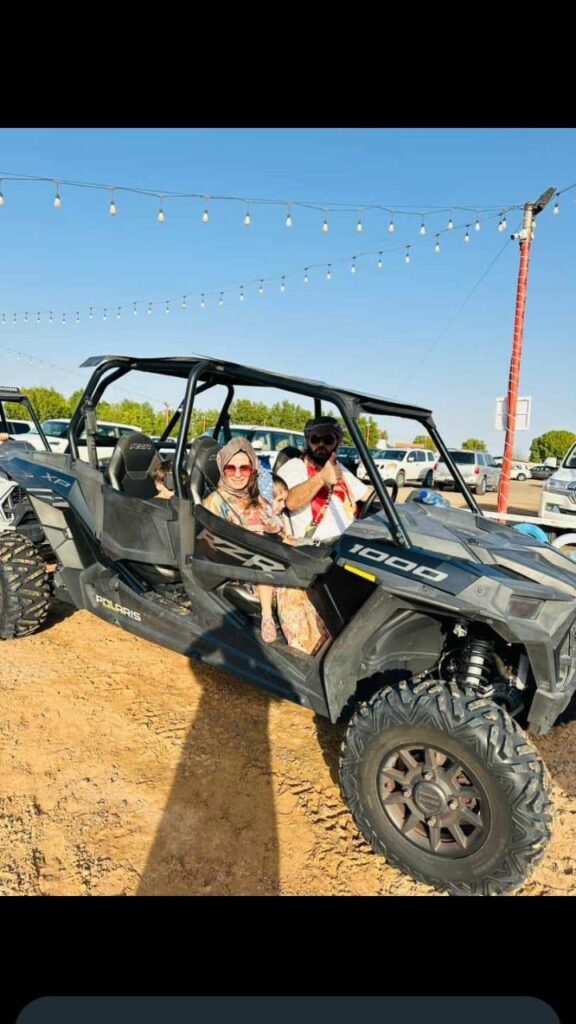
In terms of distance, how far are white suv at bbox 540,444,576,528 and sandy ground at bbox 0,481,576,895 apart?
5973mm

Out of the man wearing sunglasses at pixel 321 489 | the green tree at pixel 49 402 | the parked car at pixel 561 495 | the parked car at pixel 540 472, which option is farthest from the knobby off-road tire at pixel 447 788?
the green tree at pixel 49 402

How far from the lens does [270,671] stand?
2.77 m

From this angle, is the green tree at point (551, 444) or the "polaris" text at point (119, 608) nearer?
the "polaris" text at point (119, 608)

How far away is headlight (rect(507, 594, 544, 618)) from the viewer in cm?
204

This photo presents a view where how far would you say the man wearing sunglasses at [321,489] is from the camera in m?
3.17

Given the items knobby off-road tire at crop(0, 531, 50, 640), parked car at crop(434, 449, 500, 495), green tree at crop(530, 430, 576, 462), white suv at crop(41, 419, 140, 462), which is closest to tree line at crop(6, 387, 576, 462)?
green tree at crop(530, 430, 576, 462)

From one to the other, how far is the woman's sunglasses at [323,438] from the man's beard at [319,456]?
6cm

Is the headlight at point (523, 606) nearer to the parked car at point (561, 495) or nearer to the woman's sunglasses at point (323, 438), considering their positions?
the woman's sunglasses at point (323, 438)

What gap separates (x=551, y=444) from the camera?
6009cm

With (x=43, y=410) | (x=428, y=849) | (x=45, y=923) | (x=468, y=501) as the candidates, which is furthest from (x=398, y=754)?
(x=43, y=410)

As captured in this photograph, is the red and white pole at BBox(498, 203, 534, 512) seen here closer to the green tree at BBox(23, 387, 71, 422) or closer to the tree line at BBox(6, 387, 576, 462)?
the tree line at BBox(6, 387, 576, 462)

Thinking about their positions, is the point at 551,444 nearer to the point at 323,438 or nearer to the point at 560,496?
the point at 560,496

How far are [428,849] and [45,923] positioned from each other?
1.35 m
